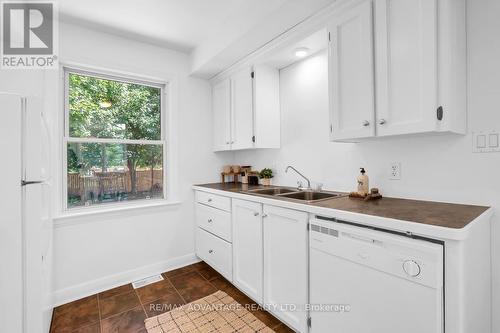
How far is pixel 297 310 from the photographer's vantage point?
166 centimetres

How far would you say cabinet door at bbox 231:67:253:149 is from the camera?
2.60 meters

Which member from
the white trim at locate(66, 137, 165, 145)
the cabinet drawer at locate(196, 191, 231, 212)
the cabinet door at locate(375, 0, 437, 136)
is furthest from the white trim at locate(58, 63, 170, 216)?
the cabinet door at locate(375, 0, 437, 136)

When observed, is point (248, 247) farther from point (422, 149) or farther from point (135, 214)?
point (422, 149)

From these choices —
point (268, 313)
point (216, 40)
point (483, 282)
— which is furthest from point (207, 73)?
point (483, 282)

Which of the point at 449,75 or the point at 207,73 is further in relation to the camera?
the point at 207,73

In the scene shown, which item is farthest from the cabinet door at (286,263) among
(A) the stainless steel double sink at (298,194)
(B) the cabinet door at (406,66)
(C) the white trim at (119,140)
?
(C) the white trim at (119,140)

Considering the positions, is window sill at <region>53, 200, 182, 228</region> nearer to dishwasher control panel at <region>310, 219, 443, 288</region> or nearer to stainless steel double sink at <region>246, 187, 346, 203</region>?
stainless steel double sink at <region>246, 187, 346, 203</region>

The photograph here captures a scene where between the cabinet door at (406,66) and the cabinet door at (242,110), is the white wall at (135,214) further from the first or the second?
the cabinet door at (406,66)

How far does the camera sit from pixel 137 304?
217 cm

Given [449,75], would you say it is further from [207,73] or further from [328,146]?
[207,73]

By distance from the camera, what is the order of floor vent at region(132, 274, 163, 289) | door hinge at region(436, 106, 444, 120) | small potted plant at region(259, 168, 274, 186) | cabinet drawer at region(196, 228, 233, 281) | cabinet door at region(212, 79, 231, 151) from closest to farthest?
door hinge at region(436, 106, 444, 120) → cabinet drawer at region(196, 228, 233, 281) → floor vent at region(132, 274, 163, 289) → small potted plant at region(259, 168, 274, 186) → cabinet door at region(212, 79, 231, 151)

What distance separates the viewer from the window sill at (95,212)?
7.45 feet

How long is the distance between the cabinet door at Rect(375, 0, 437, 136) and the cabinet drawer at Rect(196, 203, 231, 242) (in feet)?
5.15

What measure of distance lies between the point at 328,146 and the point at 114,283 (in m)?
2.55
